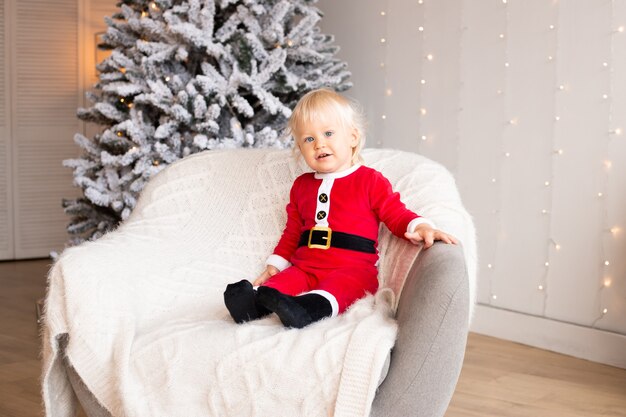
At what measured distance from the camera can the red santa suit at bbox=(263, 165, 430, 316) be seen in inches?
80.0

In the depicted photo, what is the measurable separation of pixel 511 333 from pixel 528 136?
84cm

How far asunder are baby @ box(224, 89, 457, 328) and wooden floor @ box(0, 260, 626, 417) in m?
0.73

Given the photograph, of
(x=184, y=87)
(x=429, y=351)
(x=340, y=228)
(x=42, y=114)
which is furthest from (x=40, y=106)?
(x=429, y=351)

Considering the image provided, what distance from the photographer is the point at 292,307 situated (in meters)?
1.78

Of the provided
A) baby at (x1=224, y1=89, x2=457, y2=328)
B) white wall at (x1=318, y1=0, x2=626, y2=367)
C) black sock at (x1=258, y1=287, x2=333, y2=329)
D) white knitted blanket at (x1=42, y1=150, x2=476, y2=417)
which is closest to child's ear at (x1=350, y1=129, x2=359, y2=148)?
baby at (x1=224, y1=89, x2=457, y2=328)

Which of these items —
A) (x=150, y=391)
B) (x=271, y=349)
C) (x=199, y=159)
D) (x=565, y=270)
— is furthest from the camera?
(x=565, y=270)

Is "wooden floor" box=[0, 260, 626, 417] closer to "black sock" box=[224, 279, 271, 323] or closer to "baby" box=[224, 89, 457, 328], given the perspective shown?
"baby" box=[224, 89, 457, 328]

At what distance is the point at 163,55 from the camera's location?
10.7ft

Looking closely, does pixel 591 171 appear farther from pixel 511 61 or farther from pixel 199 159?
pixel 199 159

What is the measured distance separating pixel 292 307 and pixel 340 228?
1.34ft

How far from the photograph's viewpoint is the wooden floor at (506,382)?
2.57 m

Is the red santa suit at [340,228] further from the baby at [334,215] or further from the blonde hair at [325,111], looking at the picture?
the blonde hair at [325,111]

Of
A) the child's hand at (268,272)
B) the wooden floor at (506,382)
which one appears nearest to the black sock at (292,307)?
the child's hand at (268,272)

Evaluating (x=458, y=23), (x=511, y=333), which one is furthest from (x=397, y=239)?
(x=458, y=23)
